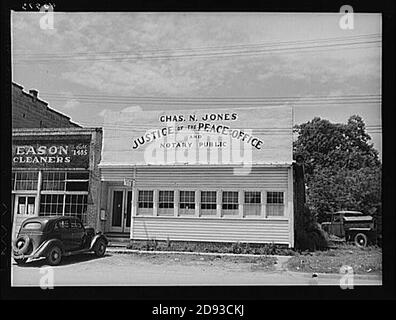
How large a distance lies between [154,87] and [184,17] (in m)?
0.70

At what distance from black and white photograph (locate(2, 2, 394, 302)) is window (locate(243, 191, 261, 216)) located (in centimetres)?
1

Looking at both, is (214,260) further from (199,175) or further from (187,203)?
(199,175)

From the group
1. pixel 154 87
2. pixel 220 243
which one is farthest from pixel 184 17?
pixel 220 243

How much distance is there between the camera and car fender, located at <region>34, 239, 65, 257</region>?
4.71m

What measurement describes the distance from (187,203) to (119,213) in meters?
0.68

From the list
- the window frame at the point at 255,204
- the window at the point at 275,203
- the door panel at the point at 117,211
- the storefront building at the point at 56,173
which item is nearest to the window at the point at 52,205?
the storefront building at the point at 56,173

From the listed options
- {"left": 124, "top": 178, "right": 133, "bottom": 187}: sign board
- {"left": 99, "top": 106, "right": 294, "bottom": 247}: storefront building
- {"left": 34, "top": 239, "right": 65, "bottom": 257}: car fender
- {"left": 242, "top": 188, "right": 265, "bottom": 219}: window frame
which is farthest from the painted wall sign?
{"left": 242, "top": 188, "right": 265, "bottom": 219}: window frame

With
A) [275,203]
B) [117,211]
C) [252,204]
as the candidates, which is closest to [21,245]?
[117,211]

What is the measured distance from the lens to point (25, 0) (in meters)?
4.57

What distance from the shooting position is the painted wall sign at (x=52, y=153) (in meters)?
4.80

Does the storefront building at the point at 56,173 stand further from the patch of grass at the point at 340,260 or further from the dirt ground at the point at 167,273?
the patch of grass at the point at 340,260

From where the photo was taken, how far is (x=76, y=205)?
494cm
